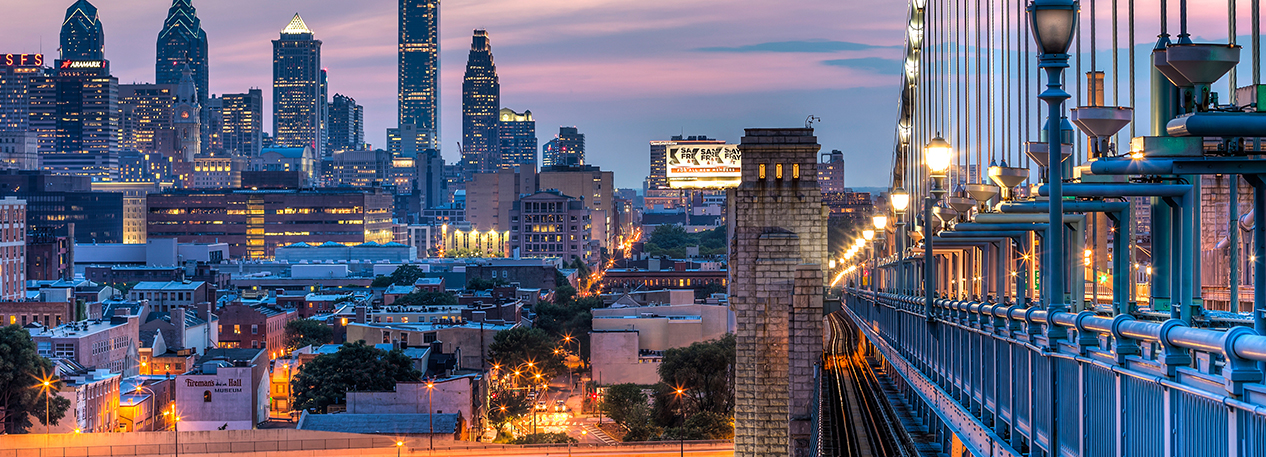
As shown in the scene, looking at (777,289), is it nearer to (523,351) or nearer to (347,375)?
(347,375)

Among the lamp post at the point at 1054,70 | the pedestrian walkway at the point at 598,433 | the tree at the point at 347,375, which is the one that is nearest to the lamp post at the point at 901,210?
the lamp post at the point at 1054,70

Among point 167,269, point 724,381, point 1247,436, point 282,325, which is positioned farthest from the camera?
point 167,269

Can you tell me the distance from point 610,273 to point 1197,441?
17214cm

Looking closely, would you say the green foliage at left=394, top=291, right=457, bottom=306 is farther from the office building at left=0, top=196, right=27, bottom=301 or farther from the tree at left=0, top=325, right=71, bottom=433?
the tree at left=0, top=325, right=71, bottom=433

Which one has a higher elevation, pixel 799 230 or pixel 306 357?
pixel 799 230

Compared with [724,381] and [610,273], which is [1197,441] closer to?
[724,381]

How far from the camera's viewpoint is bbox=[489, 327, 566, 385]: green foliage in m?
97.2

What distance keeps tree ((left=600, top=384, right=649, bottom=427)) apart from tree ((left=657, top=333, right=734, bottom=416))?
199 cm

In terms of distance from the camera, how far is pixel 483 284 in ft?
512

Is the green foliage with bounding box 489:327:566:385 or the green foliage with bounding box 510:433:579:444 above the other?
the green foliage with bounding box 489:327:566:385

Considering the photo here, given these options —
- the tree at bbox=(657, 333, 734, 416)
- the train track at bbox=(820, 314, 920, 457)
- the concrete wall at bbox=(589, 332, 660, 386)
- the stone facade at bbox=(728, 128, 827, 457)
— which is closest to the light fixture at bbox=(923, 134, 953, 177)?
the train track at bbox=(820, 314, 920, 457)

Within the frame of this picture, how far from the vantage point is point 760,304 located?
4200cm

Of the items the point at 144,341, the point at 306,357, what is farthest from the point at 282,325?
the point at 306,357

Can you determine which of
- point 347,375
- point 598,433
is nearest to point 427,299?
point 347,375
